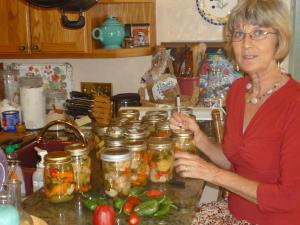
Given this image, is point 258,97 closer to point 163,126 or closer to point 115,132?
point 163,126

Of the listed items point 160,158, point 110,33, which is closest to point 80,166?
point 160,158

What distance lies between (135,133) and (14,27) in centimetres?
128

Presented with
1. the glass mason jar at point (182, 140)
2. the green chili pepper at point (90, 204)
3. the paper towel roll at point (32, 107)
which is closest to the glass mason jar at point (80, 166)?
the green chili pepper at point (90, 204)

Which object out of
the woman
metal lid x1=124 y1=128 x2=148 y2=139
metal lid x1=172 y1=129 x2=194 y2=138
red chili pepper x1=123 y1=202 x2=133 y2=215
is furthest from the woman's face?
red chili pepper x1=123 y1=202 x2=133 y2=215

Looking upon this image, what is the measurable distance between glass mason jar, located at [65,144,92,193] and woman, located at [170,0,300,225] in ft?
0.97

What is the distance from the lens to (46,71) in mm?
2715

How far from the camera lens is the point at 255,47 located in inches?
59.5

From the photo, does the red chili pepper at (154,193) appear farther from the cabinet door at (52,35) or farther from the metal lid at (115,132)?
the cabinet door at (52,35)

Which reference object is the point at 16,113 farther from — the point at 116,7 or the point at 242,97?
the point at 242,97

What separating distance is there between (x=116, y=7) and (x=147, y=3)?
18 centimetres

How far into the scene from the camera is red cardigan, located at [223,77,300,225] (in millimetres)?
1400

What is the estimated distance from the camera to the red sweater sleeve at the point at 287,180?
1.39 meters

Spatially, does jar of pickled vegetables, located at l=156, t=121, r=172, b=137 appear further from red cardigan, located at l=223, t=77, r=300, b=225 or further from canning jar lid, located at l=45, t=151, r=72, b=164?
canning jar lid, located at l=45, t=151, r=72, b=164

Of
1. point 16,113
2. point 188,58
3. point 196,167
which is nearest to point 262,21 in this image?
point 196,167
